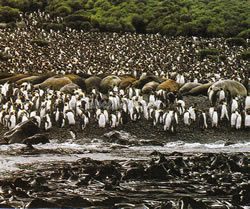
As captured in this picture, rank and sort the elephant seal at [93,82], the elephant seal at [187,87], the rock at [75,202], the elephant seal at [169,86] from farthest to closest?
the elephant seal at [93,82] → the elephant seal at [187,87] → the elephant seal at [169,86] → the rock at [75,202]

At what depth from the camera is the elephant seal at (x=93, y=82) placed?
101ft

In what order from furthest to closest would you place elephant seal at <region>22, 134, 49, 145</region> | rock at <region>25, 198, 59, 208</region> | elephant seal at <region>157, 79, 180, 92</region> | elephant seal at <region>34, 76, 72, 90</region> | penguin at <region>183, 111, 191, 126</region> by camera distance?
elephant seal at <region>34, 76, 72, 90</region>
elephant seal at <region>157, 79, 180, 92</region>
penguin at <region>183, 111, 191, 126</region>
elephant seal at <region>22, 134, 49, 145</region>
rock at <region>25, 198, 59, 208</region>

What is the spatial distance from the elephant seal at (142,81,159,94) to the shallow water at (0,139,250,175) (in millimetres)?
7636

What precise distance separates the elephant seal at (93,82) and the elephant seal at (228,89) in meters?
6.09

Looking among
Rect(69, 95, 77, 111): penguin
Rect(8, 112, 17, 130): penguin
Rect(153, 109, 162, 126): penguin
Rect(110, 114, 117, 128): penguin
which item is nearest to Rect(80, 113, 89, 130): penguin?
Rect(110, 114, 117, 128): penguin

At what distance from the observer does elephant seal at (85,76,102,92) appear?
3082cm

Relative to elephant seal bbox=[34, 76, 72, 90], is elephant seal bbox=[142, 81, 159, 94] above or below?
below

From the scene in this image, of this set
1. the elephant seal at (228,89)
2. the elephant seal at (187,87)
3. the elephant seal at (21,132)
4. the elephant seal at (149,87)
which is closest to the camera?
the elephant seal at (21,132)

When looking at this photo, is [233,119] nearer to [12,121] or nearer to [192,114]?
[192,114]

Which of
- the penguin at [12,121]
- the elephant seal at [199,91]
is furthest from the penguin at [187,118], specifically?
the penguin at [12,121]

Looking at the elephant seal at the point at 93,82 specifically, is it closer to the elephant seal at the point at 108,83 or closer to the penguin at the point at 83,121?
the elephant seal at the point at 108,83

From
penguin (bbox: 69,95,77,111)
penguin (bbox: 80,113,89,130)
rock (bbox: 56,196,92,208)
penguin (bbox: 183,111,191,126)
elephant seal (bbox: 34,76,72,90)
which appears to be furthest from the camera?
elephant seal (bbox: 34,76,72,90)

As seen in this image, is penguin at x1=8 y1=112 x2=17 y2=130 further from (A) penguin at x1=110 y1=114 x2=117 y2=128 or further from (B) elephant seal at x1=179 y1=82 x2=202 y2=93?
(B) elephant seal at x1=179 y1=82 x2=202 y2=93

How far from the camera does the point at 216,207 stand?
12.7 m
